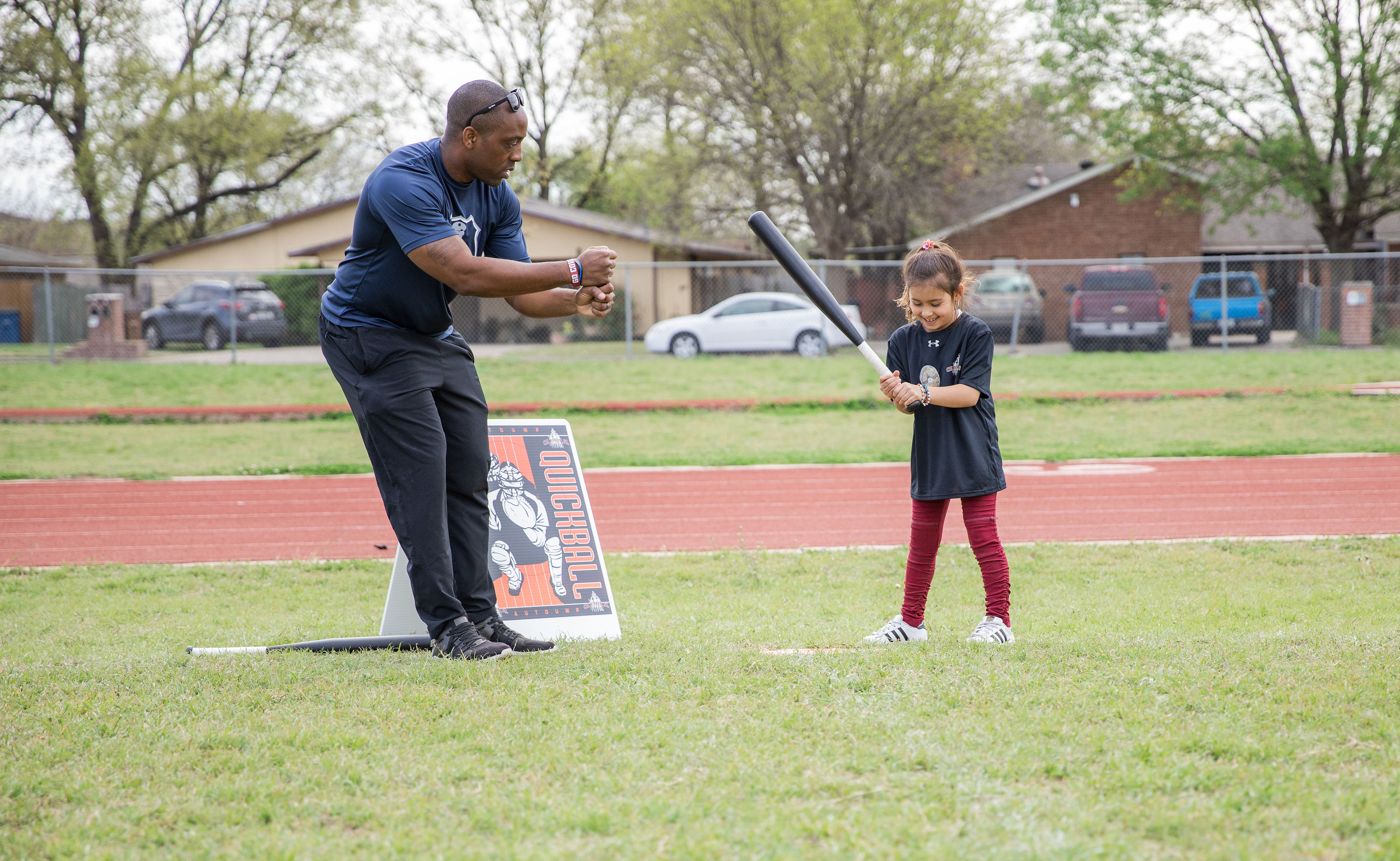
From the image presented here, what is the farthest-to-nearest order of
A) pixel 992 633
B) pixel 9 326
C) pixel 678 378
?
pixel 9 326 < pixel 678 378 < pixel 992 633

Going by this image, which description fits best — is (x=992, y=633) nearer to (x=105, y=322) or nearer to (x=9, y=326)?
(x=105, y=322)

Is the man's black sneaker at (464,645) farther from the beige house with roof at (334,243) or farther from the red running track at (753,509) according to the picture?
the beige house with roof at (334,243)

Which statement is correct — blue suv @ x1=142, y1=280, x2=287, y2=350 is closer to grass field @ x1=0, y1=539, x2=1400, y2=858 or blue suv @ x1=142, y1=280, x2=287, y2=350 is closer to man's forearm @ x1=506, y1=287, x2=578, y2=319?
man's forearm @ x1=506, y1=287, x2=578, y2=319

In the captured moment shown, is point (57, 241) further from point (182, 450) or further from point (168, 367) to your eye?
point (182, 450)

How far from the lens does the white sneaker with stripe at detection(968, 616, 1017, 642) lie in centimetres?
435

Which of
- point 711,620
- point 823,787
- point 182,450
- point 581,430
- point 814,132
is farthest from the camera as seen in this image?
point 814,132

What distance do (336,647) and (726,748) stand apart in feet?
6.47

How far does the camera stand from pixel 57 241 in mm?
45625

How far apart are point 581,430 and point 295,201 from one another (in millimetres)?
35650

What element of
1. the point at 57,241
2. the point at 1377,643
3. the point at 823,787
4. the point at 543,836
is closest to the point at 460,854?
the point at 543,836

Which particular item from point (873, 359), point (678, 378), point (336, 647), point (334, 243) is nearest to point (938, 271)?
point (873, 359)

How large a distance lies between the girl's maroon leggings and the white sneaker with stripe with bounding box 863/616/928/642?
0.04m

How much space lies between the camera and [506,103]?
4004mm

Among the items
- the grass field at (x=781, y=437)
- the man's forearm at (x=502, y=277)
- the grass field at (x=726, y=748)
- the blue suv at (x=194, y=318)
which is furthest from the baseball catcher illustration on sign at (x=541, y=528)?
the blue suv at (x=194, y=318)
